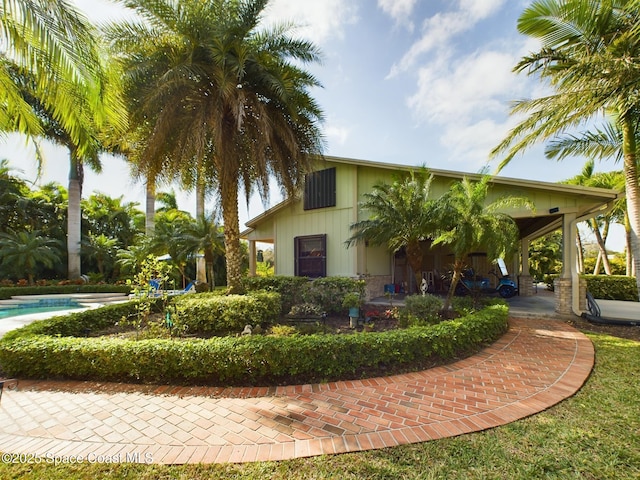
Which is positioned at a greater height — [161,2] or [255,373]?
[161,2]

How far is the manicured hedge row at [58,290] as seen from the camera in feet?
47.7

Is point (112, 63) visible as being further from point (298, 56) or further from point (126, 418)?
point (126, 418)

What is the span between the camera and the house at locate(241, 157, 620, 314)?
27.4ft

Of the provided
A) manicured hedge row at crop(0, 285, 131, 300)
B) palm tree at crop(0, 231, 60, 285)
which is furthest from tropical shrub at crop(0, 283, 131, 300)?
palm tree at crop(0, 231, 60, 285)

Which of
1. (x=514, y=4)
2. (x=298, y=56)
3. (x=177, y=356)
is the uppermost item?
(x=514, y=4)

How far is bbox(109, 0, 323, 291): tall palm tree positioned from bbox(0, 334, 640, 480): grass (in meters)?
5.53

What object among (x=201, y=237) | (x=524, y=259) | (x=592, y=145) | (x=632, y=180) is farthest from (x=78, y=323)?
(x=524, y=259)

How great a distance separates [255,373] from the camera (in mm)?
4109

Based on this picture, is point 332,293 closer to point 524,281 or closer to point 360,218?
point 360,218

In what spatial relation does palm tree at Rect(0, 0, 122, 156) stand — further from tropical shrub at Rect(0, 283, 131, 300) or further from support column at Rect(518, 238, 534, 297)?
support column at Rect(518, 238, 534, 297)

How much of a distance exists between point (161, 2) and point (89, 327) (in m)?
7.99

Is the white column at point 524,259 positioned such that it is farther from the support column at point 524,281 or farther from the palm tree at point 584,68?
the palm tree at point 584,68

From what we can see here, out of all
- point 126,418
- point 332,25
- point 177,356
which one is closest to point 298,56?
point 332,25

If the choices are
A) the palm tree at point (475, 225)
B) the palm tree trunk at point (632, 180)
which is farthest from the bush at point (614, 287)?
the palm tree at point (475, 225)
